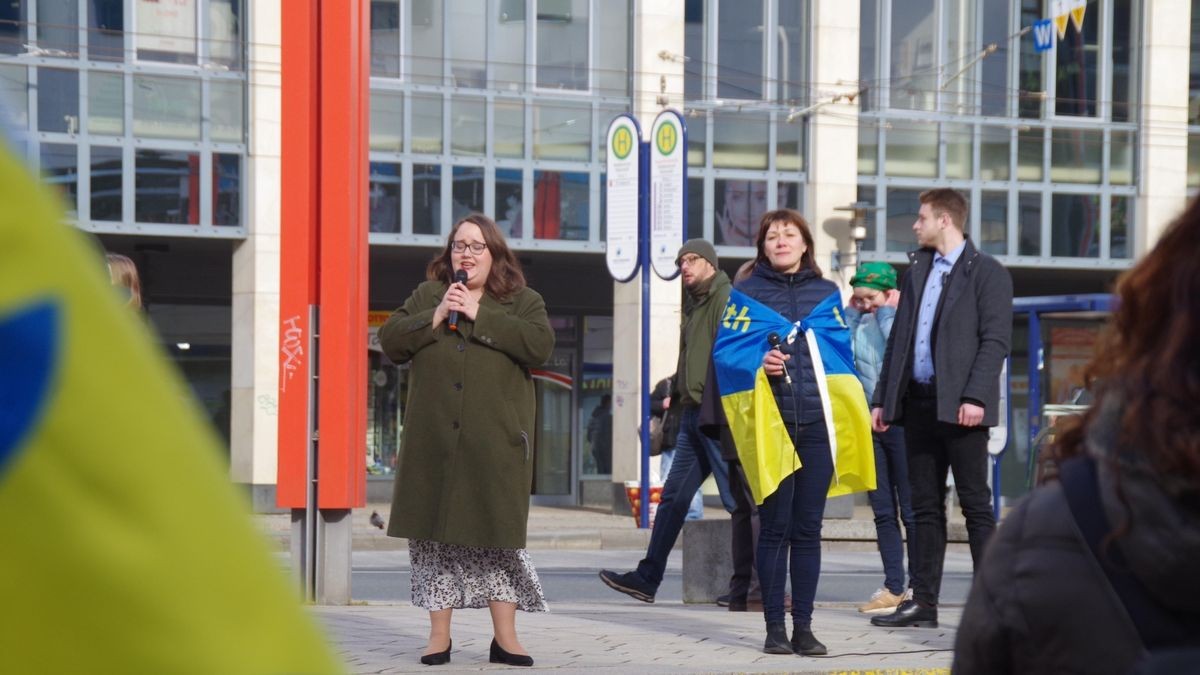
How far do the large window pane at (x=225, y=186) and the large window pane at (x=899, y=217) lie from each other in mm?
9951

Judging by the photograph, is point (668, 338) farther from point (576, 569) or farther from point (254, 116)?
point (576, 569)

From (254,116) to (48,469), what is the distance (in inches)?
900

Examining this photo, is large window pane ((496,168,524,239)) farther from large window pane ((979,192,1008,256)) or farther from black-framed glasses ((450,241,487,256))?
black-framed glasses ((450,241,487,256))

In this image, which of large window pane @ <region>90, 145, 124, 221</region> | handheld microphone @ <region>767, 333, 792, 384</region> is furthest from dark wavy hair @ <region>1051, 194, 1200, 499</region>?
large window pane @ <region>90, 145, 124, 221</region>

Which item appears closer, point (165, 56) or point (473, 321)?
point (473, 321)

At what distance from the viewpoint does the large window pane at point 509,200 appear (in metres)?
24.2

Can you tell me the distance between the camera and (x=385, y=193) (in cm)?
2367

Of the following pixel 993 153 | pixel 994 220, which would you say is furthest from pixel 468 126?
pixel 994 220

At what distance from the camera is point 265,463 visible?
2380cm

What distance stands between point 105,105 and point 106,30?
42.4 inches

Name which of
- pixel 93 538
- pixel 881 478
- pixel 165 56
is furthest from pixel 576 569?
pixel 93 538

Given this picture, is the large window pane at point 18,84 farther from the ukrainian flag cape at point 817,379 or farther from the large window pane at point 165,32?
the ukrainian flag cape at point 817,379

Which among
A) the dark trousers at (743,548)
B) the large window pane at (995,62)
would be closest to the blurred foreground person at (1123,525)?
the dark trousers at (743,548)

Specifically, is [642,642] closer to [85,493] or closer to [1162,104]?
[85,493]
